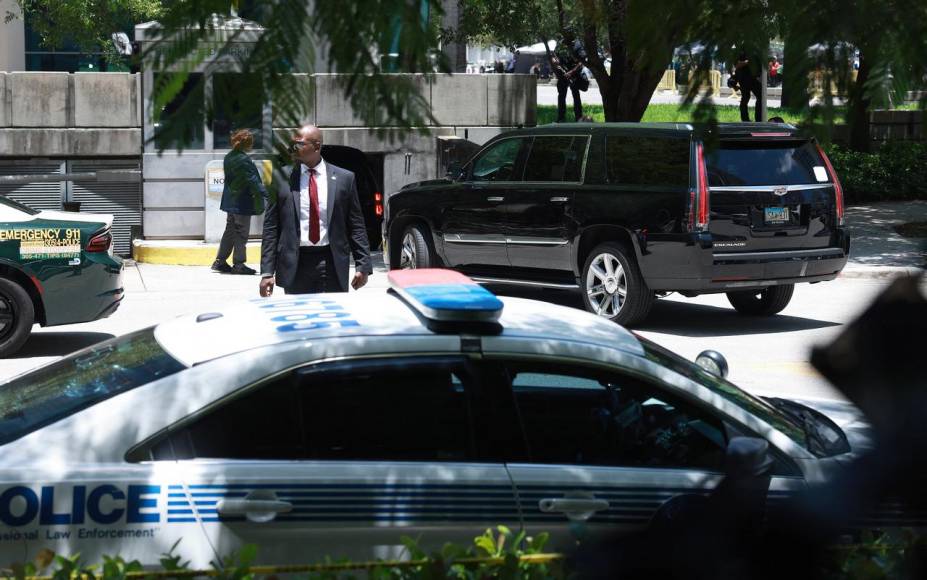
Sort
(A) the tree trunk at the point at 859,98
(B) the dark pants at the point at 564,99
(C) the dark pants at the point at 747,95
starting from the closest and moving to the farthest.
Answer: (A) the tree trunk at the point at 859,98
(C) the dark pants at the point at 747,95
(B) the dark pants at the point at 564,99

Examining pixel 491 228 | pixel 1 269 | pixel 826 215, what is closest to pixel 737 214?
pixel 826 215

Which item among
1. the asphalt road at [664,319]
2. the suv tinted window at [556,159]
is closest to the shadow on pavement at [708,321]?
the asphalt road at [664,319]

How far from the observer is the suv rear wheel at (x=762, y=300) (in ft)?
41.8

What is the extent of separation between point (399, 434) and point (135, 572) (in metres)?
1.13

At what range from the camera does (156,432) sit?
3.99m

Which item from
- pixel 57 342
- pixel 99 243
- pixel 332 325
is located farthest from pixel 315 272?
pixel 57 342

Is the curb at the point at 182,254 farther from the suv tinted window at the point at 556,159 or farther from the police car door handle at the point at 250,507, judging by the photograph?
the police car door handle at the point at 250,507

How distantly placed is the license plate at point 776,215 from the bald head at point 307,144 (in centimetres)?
519

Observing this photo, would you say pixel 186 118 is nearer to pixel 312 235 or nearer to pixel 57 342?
pixel 312 235

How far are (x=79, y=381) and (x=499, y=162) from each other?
9172 mm

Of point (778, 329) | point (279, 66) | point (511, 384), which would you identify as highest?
point (279, 66)

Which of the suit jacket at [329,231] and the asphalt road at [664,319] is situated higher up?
the suit jacket at [329,231]

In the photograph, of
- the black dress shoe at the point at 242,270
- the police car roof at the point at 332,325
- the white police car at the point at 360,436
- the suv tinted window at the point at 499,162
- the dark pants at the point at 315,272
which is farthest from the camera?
the black dress shoe at the point at 242,270

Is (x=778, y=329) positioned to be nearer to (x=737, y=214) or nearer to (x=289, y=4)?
(x=737, y=214)
